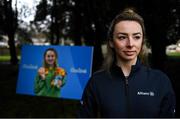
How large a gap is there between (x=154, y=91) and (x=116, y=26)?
0.42 metres

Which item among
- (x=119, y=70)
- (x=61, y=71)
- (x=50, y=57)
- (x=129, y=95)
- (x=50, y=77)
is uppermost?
(x=119, y=70)

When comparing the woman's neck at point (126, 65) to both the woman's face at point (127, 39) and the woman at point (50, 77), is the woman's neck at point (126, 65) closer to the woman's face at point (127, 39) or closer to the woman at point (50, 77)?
the woman's face at point (127, 39)

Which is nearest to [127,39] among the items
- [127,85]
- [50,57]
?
[127,85]

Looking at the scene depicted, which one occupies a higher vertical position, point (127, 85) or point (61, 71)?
point (127, 85)

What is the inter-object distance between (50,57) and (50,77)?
439 millimetres

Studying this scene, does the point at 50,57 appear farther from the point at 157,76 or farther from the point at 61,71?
the point at 157,76

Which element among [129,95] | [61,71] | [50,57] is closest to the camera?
[129,95]

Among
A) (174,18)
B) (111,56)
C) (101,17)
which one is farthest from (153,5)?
(111,56)

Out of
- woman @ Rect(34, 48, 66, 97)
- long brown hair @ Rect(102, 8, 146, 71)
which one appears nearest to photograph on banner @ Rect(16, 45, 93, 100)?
woman @ Rect(34, 48, 66, 97)

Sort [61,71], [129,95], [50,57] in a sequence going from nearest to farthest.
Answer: [129,95] < [61,71] < [50,57]

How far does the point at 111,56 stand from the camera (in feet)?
8.45

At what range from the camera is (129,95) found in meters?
2.43

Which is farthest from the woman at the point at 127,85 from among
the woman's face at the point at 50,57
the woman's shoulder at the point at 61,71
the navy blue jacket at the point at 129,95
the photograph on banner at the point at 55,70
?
the woman's face at the point at 50,57

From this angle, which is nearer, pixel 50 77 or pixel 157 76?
pixel 157 76
